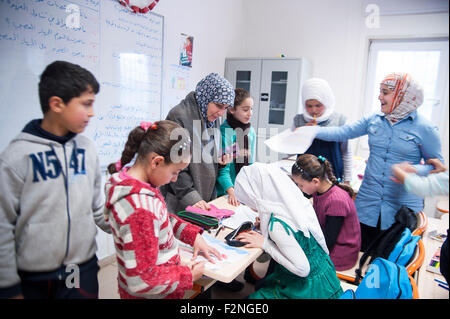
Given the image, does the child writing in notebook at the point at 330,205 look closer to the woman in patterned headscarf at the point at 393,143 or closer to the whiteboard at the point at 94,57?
the woman in patterned headscarf at the point at 393,143

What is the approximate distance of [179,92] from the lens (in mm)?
1181

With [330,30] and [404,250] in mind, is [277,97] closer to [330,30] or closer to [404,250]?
[330,30]

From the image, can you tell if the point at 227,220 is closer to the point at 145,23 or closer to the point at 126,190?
the point at 126,190

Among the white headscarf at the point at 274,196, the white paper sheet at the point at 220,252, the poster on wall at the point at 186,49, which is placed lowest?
the white paper sheet at the point at 220,252

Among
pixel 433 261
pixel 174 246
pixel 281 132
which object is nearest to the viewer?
pixel 174 246

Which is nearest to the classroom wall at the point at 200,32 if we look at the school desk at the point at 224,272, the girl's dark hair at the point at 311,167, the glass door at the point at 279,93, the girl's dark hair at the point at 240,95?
the girl's dark hair at the point at 240,95

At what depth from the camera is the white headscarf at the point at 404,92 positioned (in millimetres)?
783

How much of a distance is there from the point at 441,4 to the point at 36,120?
0.93 m

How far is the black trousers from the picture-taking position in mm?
555

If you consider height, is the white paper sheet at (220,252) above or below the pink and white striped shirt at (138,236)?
below

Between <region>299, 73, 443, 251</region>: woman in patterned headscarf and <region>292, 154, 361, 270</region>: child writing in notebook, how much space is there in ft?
0.37

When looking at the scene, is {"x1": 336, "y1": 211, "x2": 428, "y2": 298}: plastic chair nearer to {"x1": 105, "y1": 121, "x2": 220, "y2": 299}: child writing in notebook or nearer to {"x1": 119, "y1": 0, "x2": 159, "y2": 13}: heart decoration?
{"x1": 105, "y1": 121, "x2": 220, "y2": 299}: child writing in notebook

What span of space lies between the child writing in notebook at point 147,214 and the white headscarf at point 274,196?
29 centimetres

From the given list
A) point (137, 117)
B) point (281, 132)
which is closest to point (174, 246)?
point (137, 117)
